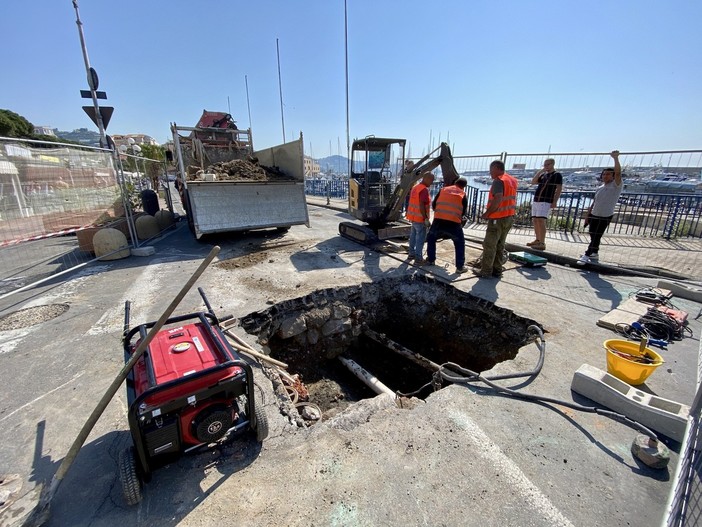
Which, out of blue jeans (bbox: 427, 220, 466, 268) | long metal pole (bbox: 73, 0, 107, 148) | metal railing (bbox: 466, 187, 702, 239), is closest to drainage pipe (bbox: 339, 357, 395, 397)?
blue jeans (bbox: 427, 220, 466, 268)

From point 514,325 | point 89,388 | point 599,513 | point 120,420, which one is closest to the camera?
point 599,513

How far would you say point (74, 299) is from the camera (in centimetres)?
475

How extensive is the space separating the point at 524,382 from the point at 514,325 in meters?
1.48

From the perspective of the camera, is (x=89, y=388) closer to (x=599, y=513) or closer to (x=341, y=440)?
(x=341, y=440)

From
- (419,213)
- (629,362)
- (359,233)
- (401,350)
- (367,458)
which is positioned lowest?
(401,350)

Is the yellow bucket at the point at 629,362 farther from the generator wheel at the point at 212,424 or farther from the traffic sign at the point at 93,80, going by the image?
the traffic sign at the point at 93,80

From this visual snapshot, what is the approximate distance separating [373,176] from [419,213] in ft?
9.08

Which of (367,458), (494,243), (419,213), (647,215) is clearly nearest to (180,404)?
(367,458)

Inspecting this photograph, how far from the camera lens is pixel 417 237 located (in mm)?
6531

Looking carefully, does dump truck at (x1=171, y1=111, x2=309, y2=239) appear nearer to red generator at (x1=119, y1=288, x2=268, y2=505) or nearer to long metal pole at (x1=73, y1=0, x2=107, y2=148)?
long metal pole at (x1=73, y1=0, x2=107, y2=148)

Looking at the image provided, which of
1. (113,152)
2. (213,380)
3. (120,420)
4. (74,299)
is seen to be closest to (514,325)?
(213,380)

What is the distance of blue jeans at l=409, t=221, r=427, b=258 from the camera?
6477mm

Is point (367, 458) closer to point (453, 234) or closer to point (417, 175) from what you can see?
point (453, 234)

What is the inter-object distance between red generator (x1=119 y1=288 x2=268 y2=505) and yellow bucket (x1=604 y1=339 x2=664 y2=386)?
308 cm
